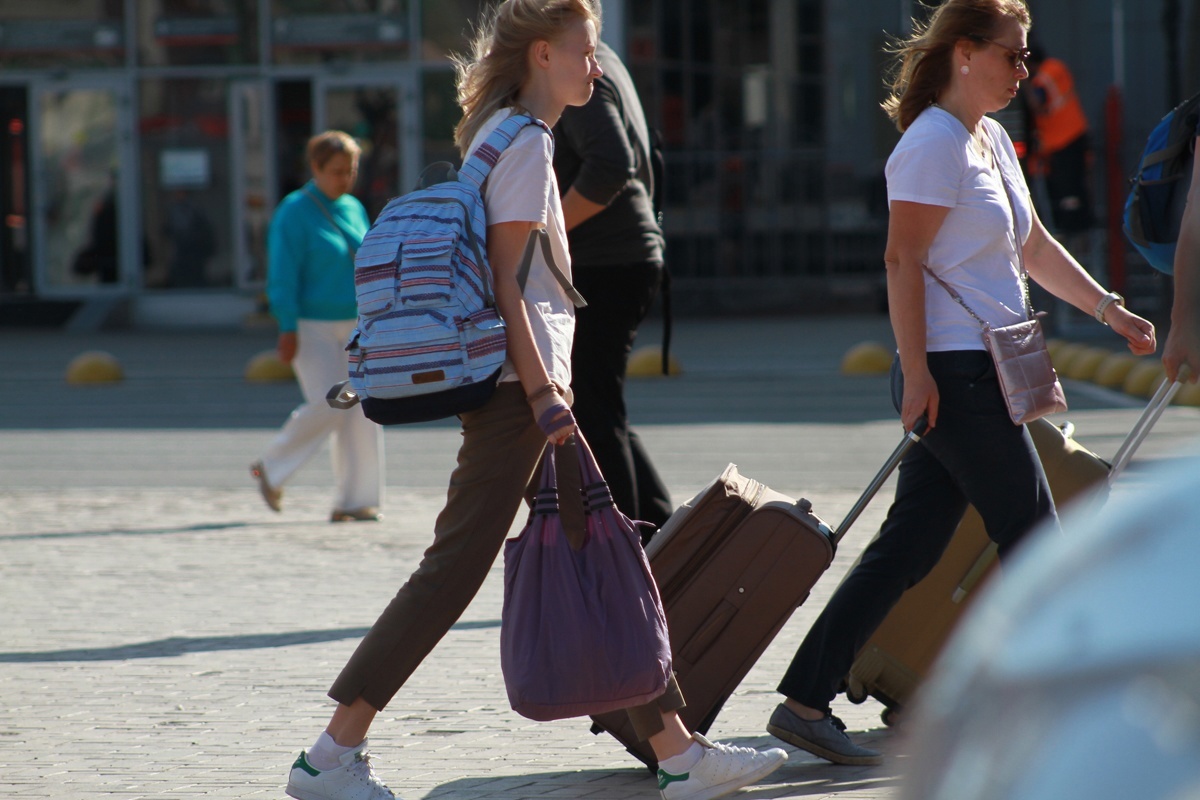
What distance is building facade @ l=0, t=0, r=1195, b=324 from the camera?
22.7 m

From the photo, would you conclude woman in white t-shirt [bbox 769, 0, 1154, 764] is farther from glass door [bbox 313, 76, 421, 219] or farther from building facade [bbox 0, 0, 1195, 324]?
glass door [bbox 313, 76, 421, 219]

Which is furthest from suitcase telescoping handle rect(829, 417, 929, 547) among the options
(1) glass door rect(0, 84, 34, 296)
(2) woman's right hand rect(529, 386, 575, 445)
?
(1) glass door rect(0, 84, 34, 296)

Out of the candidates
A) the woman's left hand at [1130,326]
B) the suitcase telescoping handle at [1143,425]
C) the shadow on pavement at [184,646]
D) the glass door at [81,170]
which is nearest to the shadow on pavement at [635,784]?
the suitcase telescoping handle at [1143,425]

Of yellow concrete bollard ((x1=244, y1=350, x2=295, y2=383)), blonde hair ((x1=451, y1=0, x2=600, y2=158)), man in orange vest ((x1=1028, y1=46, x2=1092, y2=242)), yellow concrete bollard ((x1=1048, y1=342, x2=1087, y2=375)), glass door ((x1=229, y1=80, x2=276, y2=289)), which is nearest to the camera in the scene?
blonde hair ((x1=451, y1=0, x2=600, y2=158))

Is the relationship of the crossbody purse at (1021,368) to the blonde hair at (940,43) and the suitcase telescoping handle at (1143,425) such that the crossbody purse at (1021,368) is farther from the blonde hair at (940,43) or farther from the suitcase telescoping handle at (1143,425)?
the blonde hair at (940,43)

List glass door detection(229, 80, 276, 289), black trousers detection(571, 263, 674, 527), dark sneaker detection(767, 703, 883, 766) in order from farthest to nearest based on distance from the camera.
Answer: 1. glass door detection(229, 80, 276, 289)
2. black trousers detection(571, 263, 674, 527)
3. dark sneaker detection(767, 703, 883, 766)

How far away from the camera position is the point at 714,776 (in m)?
3.71

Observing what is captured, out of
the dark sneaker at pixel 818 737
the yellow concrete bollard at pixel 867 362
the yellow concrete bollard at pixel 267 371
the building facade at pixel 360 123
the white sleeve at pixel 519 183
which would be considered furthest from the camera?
the building facade at pixel 360 123

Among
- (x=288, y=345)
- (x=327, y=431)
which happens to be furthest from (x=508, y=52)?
(x=327, y=431)

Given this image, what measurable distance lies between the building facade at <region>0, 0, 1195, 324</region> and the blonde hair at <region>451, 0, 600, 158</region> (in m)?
18.4

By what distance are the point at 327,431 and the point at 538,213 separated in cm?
497

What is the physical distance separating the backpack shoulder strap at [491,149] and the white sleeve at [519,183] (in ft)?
0.04

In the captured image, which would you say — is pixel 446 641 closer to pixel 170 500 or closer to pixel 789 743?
pixel 789 743

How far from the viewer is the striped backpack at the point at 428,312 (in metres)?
3.54
